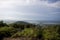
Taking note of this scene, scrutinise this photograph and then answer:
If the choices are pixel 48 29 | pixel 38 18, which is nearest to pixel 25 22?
pixel 38 18

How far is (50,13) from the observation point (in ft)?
5.32

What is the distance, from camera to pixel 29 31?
1.60m

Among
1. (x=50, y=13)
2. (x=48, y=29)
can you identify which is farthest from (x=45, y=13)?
(x=48, y=29)

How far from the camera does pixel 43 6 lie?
1646 mm

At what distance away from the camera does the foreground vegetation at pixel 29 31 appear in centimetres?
157

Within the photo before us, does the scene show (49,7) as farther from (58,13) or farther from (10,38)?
(10,38)

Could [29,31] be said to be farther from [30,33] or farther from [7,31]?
[7,31]

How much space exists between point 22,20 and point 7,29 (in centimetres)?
21

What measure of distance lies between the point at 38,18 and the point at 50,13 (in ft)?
0.50

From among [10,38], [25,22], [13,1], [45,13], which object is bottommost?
[10,38]

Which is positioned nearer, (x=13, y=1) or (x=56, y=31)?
(x=56, y=31)

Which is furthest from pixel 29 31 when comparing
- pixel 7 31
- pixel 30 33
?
pixel 7 31

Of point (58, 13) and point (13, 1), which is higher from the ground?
point (13, 1)

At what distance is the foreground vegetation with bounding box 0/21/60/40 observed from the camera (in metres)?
1.57
